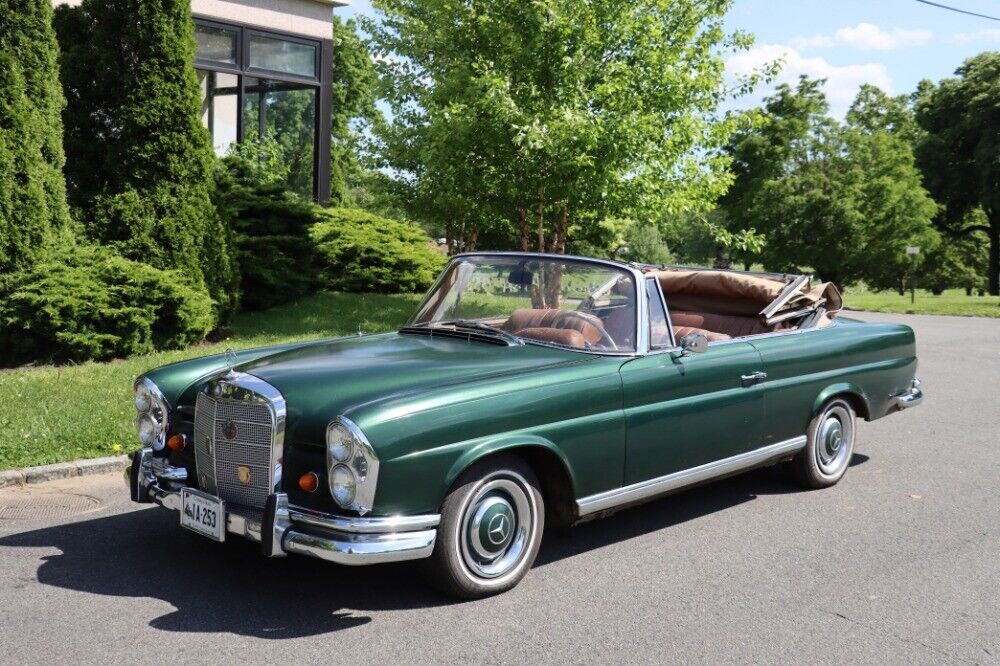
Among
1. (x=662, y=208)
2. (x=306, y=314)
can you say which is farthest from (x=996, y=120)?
(x=306, y=314)

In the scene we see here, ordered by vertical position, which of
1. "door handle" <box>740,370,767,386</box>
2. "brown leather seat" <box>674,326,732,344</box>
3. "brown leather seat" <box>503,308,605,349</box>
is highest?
"brown leather seat" <box>503,308,605,349</box>

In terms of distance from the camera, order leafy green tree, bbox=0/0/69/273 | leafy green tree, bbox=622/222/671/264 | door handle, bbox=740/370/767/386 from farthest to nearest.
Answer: leafy green tree, bbox=622/222/671/264 → leafy green tree, bbox=0/0/69/273 → door handle, bbox=740/370/767/386

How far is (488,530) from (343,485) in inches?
29.5

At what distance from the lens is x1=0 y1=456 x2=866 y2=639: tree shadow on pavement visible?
4.23 metres

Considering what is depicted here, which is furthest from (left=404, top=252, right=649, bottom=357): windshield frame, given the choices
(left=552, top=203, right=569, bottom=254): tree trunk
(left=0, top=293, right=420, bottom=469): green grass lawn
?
(left=552, top=203, right=569, bottom=254): tree trunk

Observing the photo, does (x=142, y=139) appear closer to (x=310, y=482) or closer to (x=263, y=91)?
(x=263, y=91)

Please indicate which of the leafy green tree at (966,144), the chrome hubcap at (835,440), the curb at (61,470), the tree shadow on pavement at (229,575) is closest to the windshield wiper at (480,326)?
the tree shadow on pavement at (229,575)

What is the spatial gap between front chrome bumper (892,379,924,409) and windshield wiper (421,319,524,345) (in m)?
3.30

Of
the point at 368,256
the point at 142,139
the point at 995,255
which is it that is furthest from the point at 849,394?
the point at 995,255

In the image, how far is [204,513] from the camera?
14.5 ft

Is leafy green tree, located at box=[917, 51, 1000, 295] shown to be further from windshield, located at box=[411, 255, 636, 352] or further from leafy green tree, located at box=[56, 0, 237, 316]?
windshield, located at box=[411, 255, 636, 352]

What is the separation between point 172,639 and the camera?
156 inches

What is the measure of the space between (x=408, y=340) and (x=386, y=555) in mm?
1789

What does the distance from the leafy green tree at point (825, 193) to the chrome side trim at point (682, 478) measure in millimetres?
36800
